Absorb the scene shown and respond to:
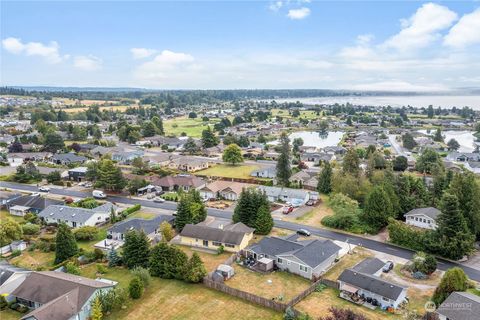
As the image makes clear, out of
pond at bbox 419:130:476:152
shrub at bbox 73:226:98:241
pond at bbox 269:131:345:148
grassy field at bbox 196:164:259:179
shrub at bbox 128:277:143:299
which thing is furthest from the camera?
pond at bbox 269:131:345:148

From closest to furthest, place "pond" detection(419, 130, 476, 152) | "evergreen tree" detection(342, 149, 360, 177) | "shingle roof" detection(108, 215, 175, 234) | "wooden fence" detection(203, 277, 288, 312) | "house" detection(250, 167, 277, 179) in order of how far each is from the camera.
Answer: "wooden fence" detection(203, 277, 288, 312)
"shingle roof" detection(108, 215, 175, 234)
"evergreen tree" detection(342, 149, 360, 177)
"house" detection(250, 167, 277, 179)
"pond" detection(419, 130, 476, 152)

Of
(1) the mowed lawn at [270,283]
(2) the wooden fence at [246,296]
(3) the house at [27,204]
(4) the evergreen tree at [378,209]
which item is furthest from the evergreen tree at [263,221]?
(3) the house at [27,204]

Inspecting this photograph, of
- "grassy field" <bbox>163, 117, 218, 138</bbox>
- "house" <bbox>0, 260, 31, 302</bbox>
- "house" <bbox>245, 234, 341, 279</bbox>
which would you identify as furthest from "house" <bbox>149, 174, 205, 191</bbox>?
"grassy field" <bbox>163, 117, 218, 138</bbox>

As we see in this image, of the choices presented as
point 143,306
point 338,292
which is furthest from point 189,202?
point 338,292

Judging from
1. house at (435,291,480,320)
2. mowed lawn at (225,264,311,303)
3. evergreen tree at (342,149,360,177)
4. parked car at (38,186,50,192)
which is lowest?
parked car at (38,186,50,192)

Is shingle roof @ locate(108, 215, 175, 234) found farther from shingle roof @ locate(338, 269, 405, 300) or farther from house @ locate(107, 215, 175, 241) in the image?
shingle roof @ locate(338, 269, 405, 300)
